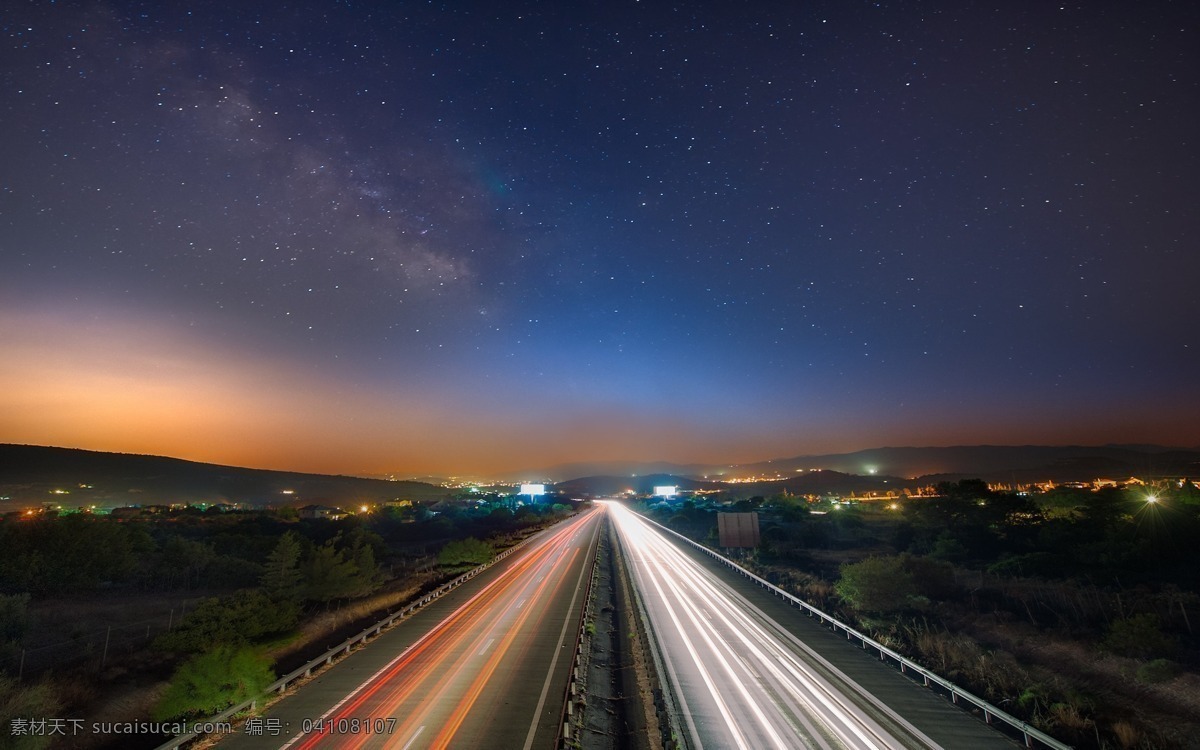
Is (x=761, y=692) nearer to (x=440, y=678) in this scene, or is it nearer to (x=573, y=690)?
(x=573, y=690)

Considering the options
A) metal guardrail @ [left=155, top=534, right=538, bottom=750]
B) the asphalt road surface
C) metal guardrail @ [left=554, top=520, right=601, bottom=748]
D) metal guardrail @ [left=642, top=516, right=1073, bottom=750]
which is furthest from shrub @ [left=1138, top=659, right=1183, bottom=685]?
metal guardrail @ [left=155, top=534, right=538, bottom=750]

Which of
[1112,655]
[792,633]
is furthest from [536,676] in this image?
[1112,655]

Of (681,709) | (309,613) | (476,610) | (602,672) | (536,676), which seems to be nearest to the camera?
(681,709)

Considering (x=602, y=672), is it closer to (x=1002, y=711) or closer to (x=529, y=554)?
(x=1002, y=711)

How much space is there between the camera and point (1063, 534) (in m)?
58.4

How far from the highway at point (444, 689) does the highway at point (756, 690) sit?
470cm

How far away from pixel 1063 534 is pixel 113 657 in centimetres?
8426

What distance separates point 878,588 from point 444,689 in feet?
99.2

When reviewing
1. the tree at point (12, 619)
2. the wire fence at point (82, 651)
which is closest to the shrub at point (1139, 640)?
the wire fence at point (82, 651)

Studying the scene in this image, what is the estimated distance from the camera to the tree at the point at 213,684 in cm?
1588

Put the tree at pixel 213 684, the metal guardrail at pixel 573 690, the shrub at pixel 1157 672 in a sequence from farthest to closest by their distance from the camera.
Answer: the shrub at pixel 1157 672, the tree at pixel 213 684, the metal guardrail at pixel 573 690

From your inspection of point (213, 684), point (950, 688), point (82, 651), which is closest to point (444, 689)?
point (213, 684)

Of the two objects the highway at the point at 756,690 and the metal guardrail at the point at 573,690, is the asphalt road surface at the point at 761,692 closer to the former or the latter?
the highway at the point at 756,690

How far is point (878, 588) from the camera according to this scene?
115ft
